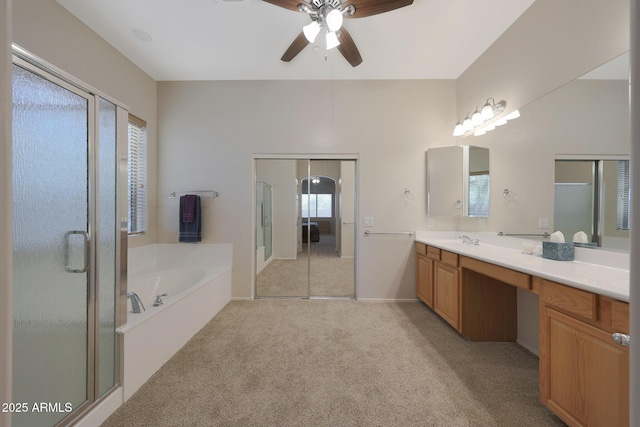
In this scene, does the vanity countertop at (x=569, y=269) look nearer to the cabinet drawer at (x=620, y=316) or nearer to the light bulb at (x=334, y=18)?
the cabinet drawer at (x=620, y=316)

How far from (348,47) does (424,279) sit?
2.51 m

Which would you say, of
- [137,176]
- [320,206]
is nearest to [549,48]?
[320,206]

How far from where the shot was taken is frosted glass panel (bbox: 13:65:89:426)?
3.95ft

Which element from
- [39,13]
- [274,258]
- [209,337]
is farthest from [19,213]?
[274,258]

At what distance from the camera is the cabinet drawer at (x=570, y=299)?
123cm

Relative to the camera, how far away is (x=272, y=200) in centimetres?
385

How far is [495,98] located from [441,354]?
8.20 feet

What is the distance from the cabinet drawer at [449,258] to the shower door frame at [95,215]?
2.61 metres

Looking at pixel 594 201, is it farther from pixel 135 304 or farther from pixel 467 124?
pixel 135 304

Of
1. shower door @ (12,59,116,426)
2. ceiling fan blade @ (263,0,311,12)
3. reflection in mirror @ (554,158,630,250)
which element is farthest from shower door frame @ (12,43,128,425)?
reflection in mirror @ (554,158,630,250)

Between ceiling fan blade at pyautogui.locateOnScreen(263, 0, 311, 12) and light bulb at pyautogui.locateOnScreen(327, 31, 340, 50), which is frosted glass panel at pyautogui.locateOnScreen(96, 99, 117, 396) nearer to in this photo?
ceiling fan blade at pyautogui.locateOnScreen(263, 0, 311, 12)

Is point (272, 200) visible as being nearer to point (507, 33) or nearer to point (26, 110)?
point (26, 110)

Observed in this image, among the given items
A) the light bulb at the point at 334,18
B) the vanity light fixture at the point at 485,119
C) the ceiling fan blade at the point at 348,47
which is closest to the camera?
the light bulb at the point at 334,18

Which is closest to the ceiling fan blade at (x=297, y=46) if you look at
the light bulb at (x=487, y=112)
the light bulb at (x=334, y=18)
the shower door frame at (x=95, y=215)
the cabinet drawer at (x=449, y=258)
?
the light bulb at (x=334, y=18)
